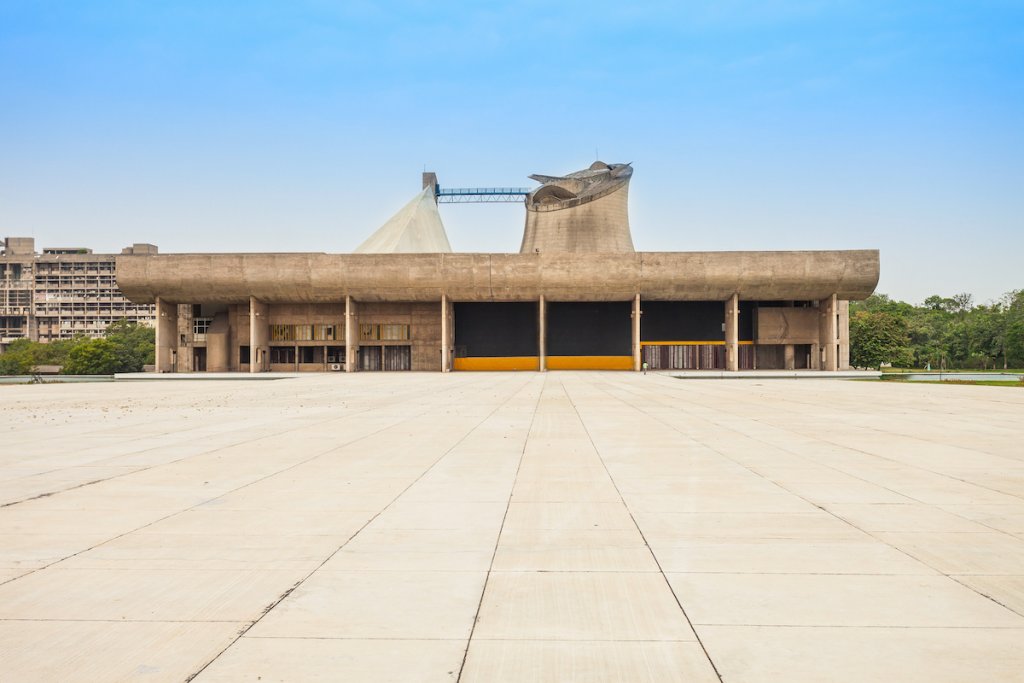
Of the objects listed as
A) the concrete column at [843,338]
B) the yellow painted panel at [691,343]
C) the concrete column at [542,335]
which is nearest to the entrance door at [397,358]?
the concrete column at [542,335]

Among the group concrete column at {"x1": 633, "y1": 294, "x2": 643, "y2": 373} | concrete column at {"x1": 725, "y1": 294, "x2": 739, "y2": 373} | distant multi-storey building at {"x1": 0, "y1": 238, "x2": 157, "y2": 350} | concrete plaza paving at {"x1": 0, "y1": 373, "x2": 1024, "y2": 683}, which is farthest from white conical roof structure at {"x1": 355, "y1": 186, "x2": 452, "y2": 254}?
distant multi-storey building at {"x1": 0, "y1": 238, "x2": 157, "y2": 350}

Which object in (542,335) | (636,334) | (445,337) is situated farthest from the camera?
(445,337)

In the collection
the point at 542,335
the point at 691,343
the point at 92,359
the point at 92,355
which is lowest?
the point at 92,359

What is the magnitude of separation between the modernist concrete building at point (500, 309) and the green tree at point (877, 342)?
26.5m

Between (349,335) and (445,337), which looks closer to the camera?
(445,337)

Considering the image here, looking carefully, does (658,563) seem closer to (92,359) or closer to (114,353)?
(92,359)

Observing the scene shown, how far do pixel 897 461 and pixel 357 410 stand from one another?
13347 millimetres

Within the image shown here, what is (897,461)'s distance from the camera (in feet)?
32.2

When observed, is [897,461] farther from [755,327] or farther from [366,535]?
[755,327]

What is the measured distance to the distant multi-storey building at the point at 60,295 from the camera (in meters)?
150

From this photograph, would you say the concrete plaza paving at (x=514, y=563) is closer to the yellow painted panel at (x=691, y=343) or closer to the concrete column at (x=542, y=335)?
the concrete column at (x=542, y=335)

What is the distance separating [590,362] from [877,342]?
40.8m

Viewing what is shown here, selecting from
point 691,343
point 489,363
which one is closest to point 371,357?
point 489,363

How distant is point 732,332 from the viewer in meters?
60.5
